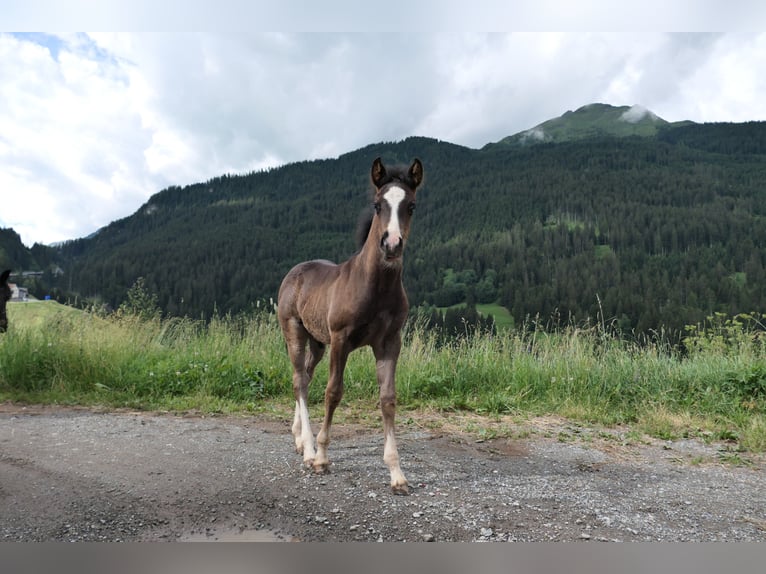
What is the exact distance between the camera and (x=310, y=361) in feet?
16.7

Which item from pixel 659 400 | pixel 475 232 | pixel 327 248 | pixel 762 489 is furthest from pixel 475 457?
pixel 475 232

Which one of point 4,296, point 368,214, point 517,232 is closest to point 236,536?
point 368,214

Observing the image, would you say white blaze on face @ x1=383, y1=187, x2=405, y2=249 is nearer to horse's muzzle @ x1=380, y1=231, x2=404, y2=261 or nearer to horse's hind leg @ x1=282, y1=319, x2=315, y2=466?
horse's muzzle @ x1=380, y1=231, x2=404, y2=261

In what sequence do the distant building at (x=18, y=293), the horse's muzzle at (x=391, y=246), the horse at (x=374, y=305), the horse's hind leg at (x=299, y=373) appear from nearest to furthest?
the horse's muzzle at (x=391, y=246) < the horse at (x=374, y=305) < the horse's hind leg at (x=299, y=373) < the distant building at (x=18, y=293)

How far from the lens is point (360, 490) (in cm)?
340

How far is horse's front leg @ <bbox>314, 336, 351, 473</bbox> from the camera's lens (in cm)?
383

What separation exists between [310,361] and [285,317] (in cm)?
53

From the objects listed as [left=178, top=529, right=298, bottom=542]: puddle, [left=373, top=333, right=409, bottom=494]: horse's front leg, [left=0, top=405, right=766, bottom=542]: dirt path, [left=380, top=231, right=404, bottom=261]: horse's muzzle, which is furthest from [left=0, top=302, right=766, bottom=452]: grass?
[left=178, top=529, right=298, bottom=542]: puddle

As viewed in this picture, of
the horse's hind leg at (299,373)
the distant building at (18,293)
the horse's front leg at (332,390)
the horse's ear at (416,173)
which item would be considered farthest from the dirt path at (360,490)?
the distant building at (18,293)

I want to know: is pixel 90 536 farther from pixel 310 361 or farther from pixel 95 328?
pixel 95 328

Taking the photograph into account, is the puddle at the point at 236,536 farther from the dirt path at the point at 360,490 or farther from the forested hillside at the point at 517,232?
the forested hillside at the point at 517,232

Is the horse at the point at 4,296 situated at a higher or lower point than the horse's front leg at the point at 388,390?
higher

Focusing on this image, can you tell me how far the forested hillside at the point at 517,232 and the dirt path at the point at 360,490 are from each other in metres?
28.5

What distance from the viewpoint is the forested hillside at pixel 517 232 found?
66.8 meters
